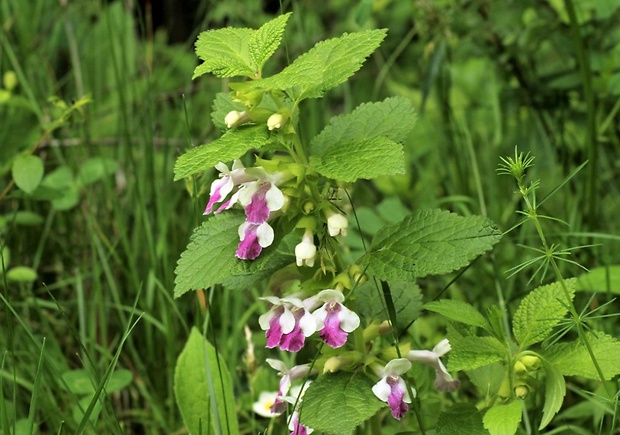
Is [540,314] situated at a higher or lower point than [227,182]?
lower

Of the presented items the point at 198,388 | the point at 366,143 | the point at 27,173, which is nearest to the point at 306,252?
the point at 366,143

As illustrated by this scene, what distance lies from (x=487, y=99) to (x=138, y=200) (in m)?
1.50

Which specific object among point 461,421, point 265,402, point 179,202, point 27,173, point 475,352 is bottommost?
point 265,402

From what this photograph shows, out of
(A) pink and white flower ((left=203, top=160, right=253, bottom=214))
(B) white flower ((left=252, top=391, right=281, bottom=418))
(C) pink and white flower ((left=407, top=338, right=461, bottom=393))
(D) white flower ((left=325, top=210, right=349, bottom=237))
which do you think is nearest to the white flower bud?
(D) white flower ((left=325, top=210, right=349, bottom=237))

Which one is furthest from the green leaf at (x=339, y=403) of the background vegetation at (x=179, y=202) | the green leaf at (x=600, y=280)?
the green leaf at (x=600, y=280)

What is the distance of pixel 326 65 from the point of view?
117 centimetres

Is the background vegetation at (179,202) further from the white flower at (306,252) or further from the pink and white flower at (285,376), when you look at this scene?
the white flower at (306,252)

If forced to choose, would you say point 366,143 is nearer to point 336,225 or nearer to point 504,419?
point 336,225

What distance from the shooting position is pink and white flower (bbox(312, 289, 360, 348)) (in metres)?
1.10

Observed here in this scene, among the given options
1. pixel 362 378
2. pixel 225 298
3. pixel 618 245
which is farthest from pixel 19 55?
pixel 362 378

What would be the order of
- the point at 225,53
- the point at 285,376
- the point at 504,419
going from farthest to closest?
the point at 285,376 < the point at 225,53 < the point at 504,419

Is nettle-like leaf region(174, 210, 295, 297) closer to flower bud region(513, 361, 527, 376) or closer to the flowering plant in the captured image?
the flowering plant

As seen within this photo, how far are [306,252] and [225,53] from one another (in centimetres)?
28

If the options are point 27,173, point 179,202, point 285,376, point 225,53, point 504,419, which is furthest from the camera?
point 179,202
